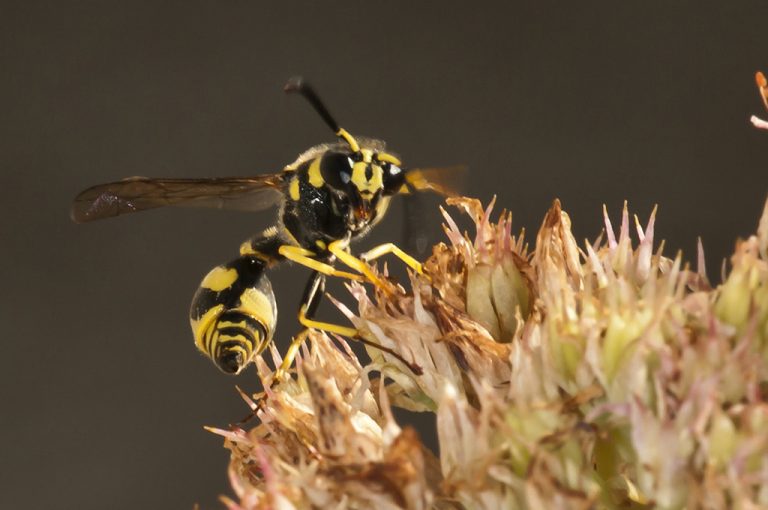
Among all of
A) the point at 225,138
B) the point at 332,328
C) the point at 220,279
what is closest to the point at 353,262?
the point at 332,328

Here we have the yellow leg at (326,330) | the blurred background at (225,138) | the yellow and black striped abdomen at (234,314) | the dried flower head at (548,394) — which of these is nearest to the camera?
the dried flower head at (548,394)

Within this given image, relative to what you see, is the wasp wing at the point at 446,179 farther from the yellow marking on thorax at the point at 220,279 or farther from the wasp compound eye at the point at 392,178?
the yellow marking on thorax at the point at 220,279

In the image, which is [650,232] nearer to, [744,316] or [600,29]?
[744,316]

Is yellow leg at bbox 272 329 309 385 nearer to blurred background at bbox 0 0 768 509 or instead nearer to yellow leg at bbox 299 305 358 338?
yellow leg at bbox 299 305 358 338

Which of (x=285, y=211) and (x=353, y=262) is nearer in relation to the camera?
(x=353, y=262)

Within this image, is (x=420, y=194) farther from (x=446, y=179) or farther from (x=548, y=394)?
(x=548, y=394)

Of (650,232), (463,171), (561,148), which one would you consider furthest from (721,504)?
(561,148)

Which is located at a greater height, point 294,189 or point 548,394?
point 294,189

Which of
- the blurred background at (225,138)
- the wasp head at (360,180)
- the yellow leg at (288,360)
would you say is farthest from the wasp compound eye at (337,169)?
the blurred background at (225,138)

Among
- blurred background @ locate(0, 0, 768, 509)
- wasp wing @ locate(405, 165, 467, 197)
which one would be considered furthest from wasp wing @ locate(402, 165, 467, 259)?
blurred background @ locate(0, 0, 768, 509)
